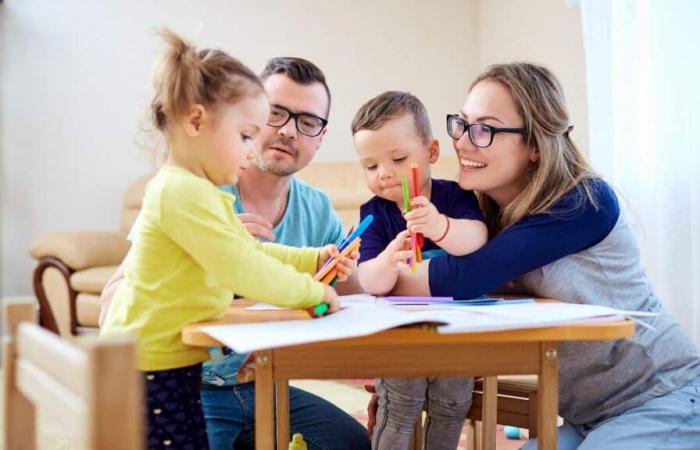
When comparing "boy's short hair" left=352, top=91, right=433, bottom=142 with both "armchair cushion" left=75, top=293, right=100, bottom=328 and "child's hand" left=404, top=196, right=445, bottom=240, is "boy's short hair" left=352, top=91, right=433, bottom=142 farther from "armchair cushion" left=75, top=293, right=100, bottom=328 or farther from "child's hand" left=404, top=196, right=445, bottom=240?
"armchair cushion" left=75, top=293, right=100, bottom=328

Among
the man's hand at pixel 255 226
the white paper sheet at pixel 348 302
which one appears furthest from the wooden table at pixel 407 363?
the man's hand at pixel 255 226

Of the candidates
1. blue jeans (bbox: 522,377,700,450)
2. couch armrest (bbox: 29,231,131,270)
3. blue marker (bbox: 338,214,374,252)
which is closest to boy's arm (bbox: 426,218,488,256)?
blue marker (bbox: 338,214,374,252)

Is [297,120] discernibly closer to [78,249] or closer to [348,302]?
[348,302]

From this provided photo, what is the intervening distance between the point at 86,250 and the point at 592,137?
2564 millimetres

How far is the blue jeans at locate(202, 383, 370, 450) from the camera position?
5.36 feet

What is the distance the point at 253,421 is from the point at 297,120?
0.62 metres

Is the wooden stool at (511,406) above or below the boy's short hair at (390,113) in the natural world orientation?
below

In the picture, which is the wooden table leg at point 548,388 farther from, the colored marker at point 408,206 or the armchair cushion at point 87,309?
the armchair cushion at point 87,309

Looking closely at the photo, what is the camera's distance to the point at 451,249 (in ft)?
4.63

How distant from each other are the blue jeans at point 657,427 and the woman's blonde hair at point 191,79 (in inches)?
30.9

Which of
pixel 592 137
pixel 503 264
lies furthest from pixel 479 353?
pixel 592 137

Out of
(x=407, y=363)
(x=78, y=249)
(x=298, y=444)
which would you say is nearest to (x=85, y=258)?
(x=78, y=249)

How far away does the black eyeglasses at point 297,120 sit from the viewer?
5.49ft

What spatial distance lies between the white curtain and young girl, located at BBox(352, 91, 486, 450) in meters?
0.86
